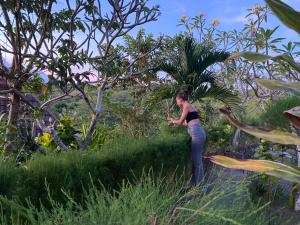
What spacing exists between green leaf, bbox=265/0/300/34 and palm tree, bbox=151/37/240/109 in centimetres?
716

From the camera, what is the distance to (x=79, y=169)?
356cm

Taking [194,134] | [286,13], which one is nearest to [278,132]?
[286,13]

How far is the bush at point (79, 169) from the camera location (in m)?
3.00

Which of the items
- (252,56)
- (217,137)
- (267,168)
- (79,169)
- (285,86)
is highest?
(252,56)

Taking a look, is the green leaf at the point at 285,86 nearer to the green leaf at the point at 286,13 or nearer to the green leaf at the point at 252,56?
the green leaf at the point at 252,56

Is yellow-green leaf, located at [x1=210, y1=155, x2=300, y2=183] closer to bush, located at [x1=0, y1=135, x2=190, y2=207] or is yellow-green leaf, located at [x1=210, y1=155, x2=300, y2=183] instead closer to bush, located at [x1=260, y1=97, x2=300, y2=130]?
bush, located at [x1=0, y1=135, x2=190, y2=207]

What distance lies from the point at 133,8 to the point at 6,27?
2021mm

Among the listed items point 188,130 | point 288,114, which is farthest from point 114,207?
point 188,130

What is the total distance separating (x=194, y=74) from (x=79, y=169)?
6.33m

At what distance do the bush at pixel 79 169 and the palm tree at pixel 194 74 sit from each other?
13.6 feet

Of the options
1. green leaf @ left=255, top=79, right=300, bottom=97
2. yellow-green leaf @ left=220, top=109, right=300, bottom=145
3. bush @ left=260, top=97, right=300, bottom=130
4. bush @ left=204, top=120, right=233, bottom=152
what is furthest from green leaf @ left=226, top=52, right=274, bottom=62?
bush @ left=204, top=120, right=233, bottom=152

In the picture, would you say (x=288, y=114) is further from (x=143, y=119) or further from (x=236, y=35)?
(x=236, y=35)

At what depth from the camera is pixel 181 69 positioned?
32.3 feet

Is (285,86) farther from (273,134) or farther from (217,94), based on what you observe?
(217,94)
